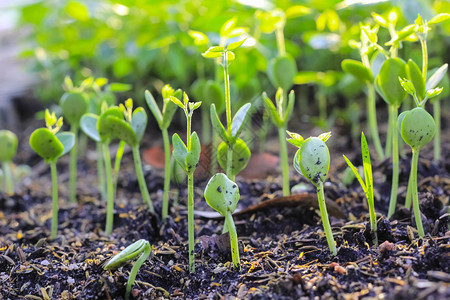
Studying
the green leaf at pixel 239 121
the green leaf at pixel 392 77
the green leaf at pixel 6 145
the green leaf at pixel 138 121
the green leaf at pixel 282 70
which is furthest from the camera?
the green leaf at pixel 6 145

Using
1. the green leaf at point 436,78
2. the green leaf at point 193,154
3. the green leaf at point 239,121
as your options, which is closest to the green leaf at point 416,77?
the green leaf at point 436,78

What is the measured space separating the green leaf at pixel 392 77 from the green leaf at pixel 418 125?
176 mm

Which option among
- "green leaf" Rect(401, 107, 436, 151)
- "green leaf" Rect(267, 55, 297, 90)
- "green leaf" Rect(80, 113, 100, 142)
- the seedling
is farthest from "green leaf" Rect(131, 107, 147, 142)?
"green leaf" Rect(401, 107, 436, 151)

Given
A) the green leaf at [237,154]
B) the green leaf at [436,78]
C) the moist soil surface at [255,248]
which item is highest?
the green leaf at [436,78]

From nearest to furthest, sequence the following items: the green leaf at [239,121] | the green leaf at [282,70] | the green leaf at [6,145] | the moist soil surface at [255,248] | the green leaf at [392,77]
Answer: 1. the moist soil surface at [255,248]
2. the green leaf at [239,121]
3. the green leaf at [392,77]
4. the green leaf at [282,70]
5. the green leaf at [6,145]

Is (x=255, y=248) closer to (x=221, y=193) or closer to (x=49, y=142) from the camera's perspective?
(x=221, y=193)

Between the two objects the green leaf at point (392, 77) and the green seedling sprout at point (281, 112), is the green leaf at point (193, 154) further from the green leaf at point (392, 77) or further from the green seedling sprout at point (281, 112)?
the green leaf at point (392, 77)

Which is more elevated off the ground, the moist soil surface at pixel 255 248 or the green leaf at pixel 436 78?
the green leaf at pixel 436 78

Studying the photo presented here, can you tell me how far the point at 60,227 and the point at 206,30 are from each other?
3.14 feet

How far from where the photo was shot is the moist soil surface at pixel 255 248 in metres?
0.72

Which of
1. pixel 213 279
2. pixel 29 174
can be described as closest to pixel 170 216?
pixel 213 279

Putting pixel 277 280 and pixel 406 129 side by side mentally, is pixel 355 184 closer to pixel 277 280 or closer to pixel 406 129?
pixel 406 129

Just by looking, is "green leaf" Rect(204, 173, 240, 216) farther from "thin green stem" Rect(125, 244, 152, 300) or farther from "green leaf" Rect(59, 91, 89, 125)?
"green leaf" Rect(59, 91, 89, 125)

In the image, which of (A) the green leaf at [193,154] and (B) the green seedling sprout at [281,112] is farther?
(B) the green seedling sprout at [281,112]
